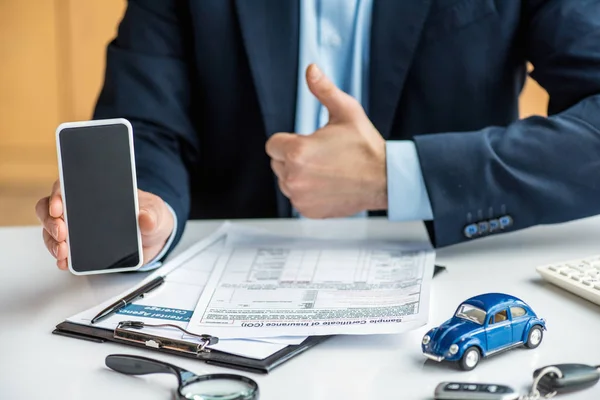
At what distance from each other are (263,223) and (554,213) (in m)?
0.40

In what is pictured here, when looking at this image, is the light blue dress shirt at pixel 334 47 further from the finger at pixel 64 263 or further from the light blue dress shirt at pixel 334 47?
the finger at pixel 64 263

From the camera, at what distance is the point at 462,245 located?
40.4 inches

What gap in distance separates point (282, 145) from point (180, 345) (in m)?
0.39

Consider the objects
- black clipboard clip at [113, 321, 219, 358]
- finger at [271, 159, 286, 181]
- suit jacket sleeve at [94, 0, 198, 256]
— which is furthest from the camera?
suit jacket sleeve at [94, 0, 198, 256]

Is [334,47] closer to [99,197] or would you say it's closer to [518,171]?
[518,171]

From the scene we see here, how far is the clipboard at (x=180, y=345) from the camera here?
2.17 feet

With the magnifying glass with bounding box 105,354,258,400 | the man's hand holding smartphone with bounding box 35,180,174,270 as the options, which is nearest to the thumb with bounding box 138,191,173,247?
the man's hand holding smartphone with bounding box 35,180,174,270

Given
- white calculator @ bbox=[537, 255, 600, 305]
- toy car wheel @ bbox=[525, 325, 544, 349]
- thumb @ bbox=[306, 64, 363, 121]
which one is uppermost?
thumb @ bbox=[306, 64, 363, 121]

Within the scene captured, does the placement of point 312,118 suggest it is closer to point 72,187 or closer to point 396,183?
point 396,183

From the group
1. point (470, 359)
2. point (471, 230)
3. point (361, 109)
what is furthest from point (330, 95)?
point (470, 359)

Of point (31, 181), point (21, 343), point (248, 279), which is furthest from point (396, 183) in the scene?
point (31, 181)

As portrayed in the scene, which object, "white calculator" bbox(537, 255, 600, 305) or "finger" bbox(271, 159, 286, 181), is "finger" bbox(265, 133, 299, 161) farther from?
"white calculator" bbox(537, 255, 600, 305)

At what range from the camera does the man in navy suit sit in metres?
1.00

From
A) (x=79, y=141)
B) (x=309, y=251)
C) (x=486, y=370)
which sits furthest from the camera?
(x=309, y=251)
